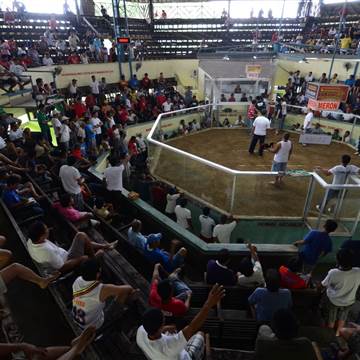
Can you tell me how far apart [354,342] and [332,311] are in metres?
1.00

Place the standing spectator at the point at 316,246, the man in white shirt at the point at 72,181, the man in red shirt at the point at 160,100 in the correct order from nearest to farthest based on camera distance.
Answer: the standing spectator at the point at 316,246, the man in white shirt at the point at 72,181, the man in red shirt at the point at 160,100

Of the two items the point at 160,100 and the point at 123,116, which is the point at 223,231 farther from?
the point at 160,100

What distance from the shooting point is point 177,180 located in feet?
22.7

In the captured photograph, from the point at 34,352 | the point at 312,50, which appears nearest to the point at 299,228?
the point at 34,352

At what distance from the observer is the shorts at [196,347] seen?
8.71ft

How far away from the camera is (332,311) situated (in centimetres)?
376

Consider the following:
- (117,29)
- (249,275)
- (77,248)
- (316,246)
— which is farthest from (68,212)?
(117,29)

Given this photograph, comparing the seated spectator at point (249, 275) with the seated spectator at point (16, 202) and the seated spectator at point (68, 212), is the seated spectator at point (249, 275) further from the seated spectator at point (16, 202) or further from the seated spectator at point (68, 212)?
the seated spectator at point (16, 202)

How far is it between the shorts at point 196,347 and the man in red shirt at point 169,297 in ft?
1.14

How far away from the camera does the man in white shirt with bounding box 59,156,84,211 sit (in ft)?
16.6

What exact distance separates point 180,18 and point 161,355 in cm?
2151

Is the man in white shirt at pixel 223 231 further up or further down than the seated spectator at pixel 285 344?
further down

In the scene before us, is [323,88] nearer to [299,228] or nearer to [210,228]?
[299,228]

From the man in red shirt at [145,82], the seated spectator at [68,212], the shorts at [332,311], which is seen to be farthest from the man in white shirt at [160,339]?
the man in red shirt at [145,82]
